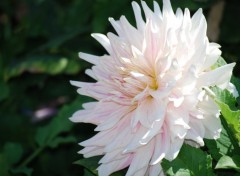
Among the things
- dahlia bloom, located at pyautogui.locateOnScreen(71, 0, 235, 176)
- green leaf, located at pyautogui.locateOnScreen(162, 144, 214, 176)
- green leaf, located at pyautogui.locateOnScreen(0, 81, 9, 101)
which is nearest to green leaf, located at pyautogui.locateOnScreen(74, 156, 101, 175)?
dahlia bloom, located at pyautogui.locateOnScreen(71, 0, 235, 176)

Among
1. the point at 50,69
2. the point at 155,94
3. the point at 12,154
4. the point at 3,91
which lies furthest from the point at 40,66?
the point at 155,94

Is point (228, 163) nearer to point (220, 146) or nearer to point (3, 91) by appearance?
point (220, 146)

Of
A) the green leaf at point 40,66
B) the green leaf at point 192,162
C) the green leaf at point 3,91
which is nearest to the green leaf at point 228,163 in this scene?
the green leaf at point 192,162

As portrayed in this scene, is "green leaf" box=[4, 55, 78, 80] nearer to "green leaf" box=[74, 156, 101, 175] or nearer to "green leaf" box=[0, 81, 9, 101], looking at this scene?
"green leaf" box=[0, 81, 9, 101]

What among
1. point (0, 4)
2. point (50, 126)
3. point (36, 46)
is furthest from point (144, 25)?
point (0, 4)

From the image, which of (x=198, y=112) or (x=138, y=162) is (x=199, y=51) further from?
(x=138, y=162)

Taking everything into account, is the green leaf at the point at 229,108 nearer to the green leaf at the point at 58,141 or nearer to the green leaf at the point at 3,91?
the green leaf at the point at 58,141
